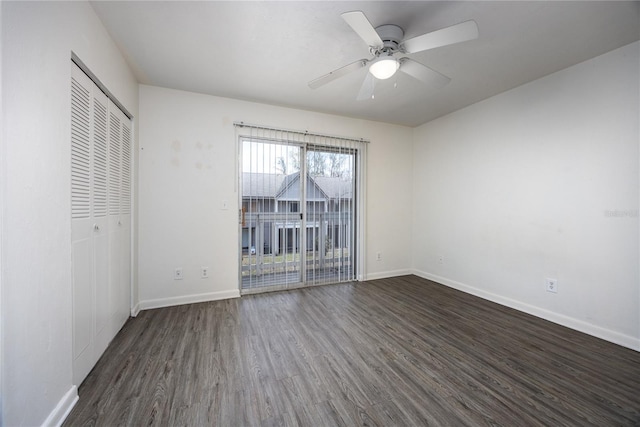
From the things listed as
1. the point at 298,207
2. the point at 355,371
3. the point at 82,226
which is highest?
the point at 298,207

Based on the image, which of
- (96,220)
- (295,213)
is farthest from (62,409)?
(295,213)

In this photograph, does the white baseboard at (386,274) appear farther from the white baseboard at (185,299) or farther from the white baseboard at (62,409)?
the white baseboard at (62,409)

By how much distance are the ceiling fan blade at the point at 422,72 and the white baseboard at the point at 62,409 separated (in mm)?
2929

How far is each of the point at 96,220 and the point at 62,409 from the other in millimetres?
1108

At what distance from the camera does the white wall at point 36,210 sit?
95 centimetres

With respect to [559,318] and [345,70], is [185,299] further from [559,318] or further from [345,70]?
[559,318]

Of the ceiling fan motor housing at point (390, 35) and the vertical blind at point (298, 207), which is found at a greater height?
the ceiling fan motor housing at point (390, 35)

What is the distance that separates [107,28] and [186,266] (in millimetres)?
2244

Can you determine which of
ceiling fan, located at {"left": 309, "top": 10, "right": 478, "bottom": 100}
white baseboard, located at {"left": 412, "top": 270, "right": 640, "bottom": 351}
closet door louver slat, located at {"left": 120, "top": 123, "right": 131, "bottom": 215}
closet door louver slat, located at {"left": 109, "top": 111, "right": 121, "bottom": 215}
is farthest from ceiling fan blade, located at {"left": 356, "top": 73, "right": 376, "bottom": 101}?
white baseboard, located at {"left": 412, "top": 270, "right": 640, "bottom": 351}

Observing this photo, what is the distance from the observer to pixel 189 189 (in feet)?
9.29

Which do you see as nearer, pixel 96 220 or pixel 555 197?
pixel 96 220

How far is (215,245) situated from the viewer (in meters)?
2.96

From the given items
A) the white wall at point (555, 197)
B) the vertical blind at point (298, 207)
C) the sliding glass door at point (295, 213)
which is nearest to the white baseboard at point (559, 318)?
the white wall at point (555, 197)

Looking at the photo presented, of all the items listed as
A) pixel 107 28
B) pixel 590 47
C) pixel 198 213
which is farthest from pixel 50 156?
pixel 590 47
